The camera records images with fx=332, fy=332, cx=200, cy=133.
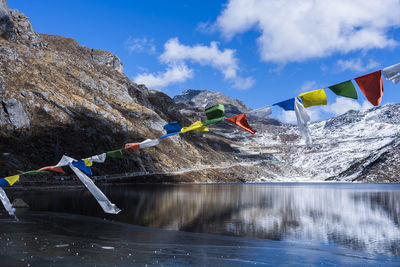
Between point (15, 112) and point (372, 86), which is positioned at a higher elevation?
point (15, 112)

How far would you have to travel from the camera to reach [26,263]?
15.3m

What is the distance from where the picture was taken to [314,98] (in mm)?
15695

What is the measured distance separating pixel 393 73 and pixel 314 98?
3.50 m

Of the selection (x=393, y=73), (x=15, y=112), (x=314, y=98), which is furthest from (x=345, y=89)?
(x=15, y=112)

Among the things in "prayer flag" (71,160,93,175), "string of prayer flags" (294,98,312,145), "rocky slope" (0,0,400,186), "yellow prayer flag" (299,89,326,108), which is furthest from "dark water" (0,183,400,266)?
"rocky slope" (0,0,400,186)

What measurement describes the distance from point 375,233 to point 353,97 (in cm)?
1977

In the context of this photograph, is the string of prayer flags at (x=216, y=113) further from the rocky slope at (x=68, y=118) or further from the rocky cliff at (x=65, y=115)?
the rocky cliff at (x=65, y=115)

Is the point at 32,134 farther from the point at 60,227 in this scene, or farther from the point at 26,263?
the point at 26,263

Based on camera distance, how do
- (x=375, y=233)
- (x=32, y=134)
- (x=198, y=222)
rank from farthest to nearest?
(x=32, y=134) < (x=198, y=222) < (x=375, y=233)

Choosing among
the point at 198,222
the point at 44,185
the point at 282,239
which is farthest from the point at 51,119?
the point at 282,239

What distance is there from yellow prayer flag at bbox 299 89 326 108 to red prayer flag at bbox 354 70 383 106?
1.58m

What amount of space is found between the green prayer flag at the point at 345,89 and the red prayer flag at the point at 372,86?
0.36 m

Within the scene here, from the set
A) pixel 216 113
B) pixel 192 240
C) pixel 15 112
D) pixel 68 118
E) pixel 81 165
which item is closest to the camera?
pixel 216 113

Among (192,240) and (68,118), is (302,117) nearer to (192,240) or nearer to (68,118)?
(192,240)
